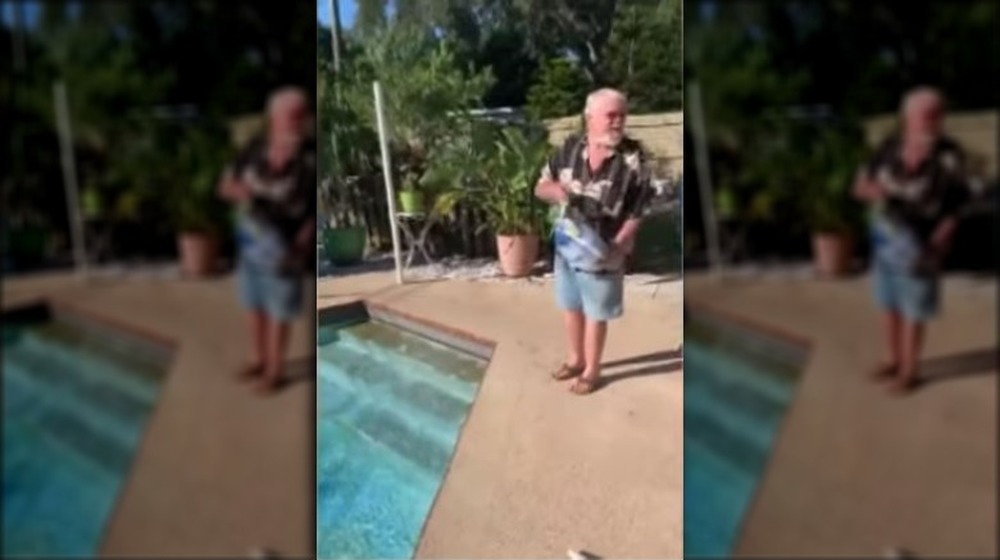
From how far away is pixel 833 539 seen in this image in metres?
2.64

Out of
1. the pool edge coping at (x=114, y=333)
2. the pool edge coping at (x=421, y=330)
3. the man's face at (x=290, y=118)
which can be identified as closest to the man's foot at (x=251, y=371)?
the pool edge coping at (x=114, y=333)

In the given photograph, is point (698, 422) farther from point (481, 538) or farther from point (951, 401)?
point (481, 538)

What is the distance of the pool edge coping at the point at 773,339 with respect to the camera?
2691 mm

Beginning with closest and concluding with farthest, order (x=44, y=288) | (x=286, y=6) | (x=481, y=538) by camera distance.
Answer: (x=481, y=538) → (x=286, y=6) → (x=44, y=288)

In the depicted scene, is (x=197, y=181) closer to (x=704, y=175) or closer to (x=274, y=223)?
(x=274, y=223)

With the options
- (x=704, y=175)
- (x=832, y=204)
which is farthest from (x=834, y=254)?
(x=704, y=175)

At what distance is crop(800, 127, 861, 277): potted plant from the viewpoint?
2631 millimetres

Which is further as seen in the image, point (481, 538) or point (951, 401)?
point (951, 401)

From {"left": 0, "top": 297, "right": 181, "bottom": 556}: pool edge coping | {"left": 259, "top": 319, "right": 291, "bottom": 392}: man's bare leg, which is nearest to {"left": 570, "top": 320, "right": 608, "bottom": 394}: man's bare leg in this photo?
{"left": 259, "top": 319, "right": 291, "bottom": 392}: man's bare leg

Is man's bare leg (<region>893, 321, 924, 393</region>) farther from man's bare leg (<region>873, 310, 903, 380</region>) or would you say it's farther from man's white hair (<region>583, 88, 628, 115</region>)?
man's white hair (<region>583, 88, 628, 115</region>)

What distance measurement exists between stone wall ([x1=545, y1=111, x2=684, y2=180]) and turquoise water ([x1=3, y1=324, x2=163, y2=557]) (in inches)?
66.7

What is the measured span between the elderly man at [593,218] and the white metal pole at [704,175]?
5.02 ft

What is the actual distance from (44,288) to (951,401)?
76.9 inches

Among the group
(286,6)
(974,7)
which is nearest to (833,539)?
(974,7)
